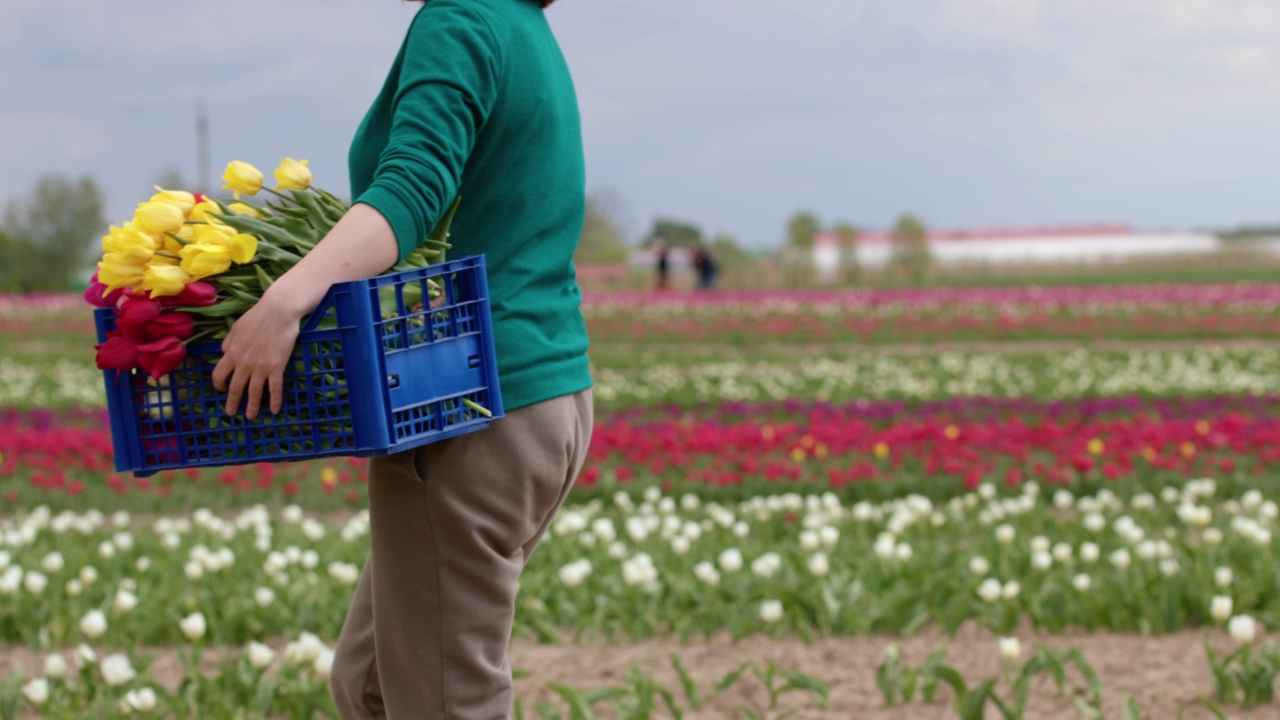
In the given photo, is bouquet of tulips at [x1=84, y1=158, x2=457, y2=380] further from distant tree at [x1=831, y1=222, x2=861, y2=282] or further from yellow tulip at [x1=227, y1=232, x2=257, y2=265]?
distant tree at [x1=831, y1=222, x2=861, y2=282]

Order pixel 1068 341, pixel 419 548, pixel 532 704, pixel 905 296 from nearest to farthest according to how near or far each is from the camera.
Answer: pixel 419 548 → pixel 532 704 → pixel 1068 341 → pixel 905 296

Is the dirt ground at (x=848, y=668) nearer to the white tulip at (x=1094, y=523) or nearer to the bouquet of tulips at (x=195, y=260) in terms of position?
the white tulip at (x=1094, y=523)

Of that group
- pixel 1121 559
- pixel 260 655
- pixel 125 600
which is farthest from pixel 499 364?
pixel 1121 559

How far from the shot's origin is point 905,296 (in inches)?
874

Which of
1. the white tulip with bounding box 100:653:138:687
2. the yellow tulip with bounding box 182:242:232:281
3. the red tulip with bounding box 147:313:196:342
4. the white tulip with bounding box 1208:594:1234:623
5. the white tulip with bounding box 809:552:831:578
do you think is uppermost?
the yellow tulip with bounding box 182:242:232:281

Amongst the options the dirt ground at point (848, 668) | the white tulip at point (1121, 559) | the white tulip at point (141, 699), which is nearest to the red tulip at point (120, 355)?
the white tulip at point (141, 699)

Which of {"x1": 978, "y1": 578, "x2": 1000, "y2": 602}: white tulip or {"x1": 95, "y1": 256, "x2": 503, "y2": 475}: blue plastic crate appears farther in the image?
{"x1": 978, "y1": 578, "x2": 1000, "y2": 602}: white tulip

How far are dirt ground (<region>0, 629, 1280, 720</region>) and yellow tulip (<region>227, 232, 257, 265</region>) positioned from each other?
190 centimetres

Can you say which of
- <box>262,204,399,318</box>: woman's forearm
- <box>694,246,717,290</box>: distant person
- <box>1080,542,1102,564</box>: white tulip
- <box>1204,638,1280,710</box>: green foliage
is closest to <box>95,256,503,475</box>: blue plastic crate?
<box>262,204,399,318</box>: woman's forearm

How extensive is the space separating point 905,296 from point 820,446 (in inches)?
608

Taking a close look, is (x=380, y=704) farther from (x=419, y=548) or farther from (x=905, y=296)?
(x=905, y=296)

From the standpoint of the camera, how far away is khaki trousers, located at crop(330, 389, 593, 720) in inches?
78.3

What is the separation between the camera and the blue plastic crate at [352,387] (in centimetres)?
178

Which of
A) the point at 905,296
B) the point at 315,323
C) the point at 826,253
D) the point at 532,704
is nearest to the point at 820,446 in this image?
the point at 532,704
